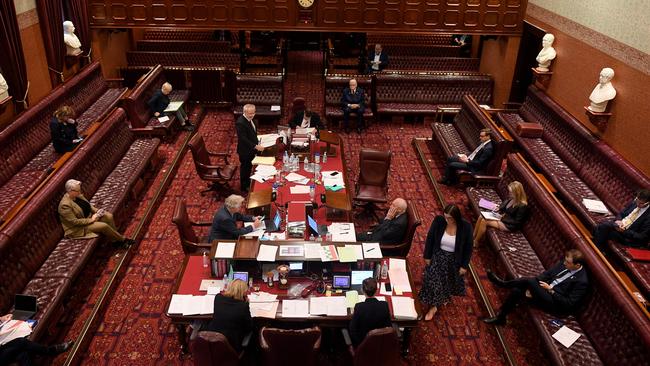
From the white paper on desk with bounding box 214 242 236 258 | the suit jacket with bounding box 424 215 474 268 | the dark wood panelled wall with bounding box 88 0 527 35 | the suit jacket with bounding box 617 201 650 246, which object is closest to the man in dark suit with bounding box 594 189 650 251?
the suit jacket with bounding box 617 201 650 246

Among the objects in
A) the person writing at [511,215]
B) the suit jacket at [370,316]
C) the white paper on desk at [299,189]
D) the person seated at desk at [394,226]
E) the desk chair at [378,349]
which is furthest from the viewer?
the white paper on desk at [299,189]

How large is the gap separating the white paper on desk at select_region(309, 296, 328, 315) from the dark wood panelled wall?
29.3 ft

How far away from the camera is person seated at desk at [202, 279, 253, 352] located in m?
4.74

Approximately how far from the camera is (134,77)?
12867 millimetres

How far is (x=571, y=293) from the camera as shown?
18.2 feet

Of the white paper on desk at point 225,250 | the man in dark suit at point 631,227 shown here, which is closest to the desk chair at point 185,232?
the white paper on desk at point 225,250

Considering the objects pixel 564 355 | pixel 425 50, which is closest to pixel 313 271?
pixel 564 355

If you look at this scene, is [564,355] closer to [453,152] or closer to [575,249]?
[575,249]

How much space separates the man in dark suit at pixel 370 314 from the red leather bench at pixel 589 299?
2.01 meters

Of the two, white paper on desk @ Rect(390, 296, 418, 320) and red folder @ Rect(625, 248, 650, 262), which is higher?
white paper on desk @ Rect(390, 296, 418, 320)

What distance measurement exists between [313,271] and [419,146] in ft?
20.3

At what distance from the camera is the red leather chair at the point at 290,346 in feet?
14.7

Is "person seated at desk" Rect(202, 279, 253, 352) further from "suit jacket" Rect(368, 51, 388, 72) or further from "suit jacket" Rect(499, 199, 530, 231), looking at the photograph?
"suit jacket" Rect(368, 51, 388, 72)

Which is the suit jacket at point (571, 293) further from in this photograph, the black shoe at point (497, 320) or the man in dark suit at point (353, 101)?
the man in dark suit at point (353, 101)
